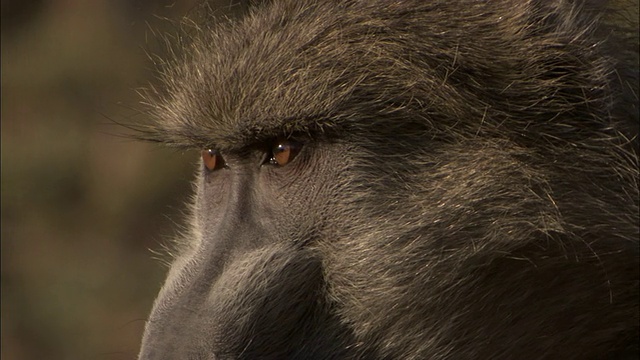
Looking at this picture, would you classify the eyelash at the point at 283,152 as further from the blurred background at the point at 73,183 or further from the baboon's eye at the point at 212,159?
the blurred background at the point at 73,183

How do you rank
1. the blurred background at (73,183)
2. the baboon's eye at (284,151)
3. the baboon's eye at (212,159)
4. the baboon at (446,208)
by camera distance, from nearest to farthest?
the baboon at (446,208), the baboon's eye at (284,151), the baboon's eye at (212,159), the blurred background at (73,183)

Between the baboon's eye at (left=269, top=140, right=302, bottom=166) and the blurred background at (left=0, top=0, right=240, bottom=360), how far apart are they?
4.96 meters

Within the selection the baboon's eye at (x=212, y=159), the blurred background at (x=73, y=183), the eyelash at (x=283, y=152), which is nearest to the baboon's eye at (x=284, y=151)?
the eyelash at (x=283, y=152)

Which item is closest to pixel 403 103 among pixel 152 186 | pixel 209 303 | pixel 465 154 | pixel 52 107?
pixel 465 154

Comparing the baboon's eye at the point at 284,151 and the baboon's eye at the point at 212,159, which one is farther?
the baboon's eye at the point at 212,159

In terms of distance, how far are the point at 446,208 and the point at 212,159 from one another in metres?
1.00

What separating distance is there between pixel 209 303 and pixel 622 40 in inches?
60.8

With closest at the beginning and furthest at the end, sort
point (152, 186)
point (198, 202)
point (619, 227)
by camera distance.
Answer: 1. point (619, 227)
2. point (198, 202)
3. point (152, 186)

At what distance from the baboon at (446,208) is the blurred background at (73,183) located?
5192mm

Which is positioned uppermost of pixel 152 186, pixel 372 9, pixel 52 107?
pixel 372 9

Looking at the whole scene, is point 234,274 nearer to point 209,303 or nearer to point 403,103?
point 209,303

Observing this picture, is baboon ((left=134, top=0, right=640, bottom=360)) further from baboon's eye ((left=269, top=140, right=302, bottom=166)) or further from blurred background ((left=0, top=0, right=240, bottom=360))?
blurred background ((left=0, top=0, right=240, bottom=360))

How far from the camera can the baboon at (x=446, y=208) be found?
312 cm

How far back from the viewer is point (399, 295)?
3123 millimetres
